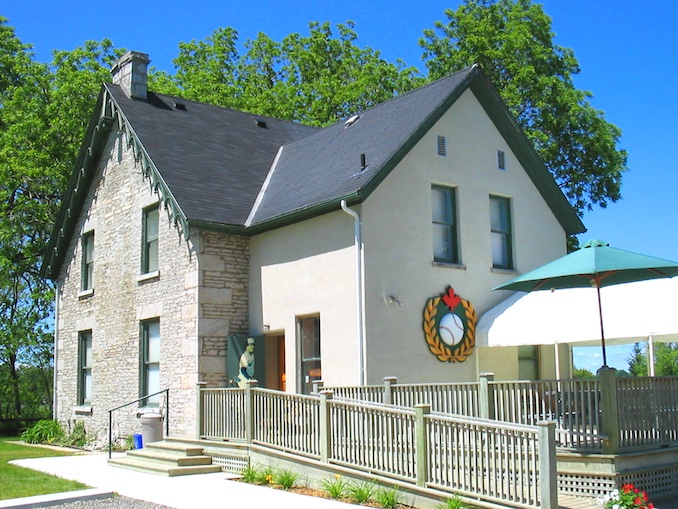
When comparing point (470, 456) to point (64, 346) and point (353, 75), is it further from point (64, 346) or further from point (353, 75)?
point (353, 75)

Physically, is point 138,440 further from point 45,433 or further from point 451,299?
point 451,299

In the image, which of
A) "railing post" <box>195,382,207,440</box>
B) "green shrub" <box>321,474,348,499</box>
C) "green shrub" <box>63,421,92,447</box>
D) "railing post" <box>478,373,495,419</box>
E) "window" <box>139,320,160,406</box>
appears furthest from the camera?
"green shrub" <box>63,421,92,447</box>

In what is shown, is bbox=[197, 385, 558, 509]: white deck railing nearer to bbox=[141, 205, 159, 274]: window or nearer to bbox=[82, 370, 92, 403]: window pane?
bbox=[141, 205, 159, 274]: window

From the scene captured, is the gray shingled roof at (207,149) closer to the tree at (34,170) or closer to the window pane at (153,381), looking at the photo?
the window pane at (153,381)

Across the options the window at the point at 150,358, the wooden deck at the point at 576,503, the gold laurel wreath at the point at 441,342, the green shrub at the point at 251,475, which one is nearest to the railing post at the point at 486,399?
the wooden deck at the point at 576,503

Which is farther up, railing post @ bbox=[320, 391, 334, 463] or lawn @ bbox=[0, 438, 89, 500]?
railing post @ bbox=[320, 391, 334, 463]

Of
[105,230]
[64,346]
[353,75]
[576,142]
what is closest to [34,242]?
[64,346]

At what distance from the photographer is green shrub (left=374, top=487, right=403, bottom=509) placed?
10.2m

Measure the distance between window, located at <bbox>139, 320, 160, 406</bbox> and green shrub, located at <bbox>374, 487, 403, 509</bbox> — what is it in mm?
9095

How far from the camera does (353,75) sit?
36.9 metres

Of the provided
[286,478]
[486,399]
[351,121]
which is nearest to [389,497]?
[286,478]

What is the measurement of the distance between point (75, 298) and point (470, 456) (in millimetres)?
15967

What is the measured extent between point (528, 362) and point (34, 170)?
17.9 meters

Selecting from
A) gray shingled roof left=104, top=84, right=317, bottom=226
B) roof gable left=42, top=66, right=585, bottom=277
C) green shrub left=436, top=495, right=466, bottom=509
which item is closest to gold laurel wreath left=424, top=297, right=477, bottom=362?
roof gable left=42, top=66, right=585, bottom=277
